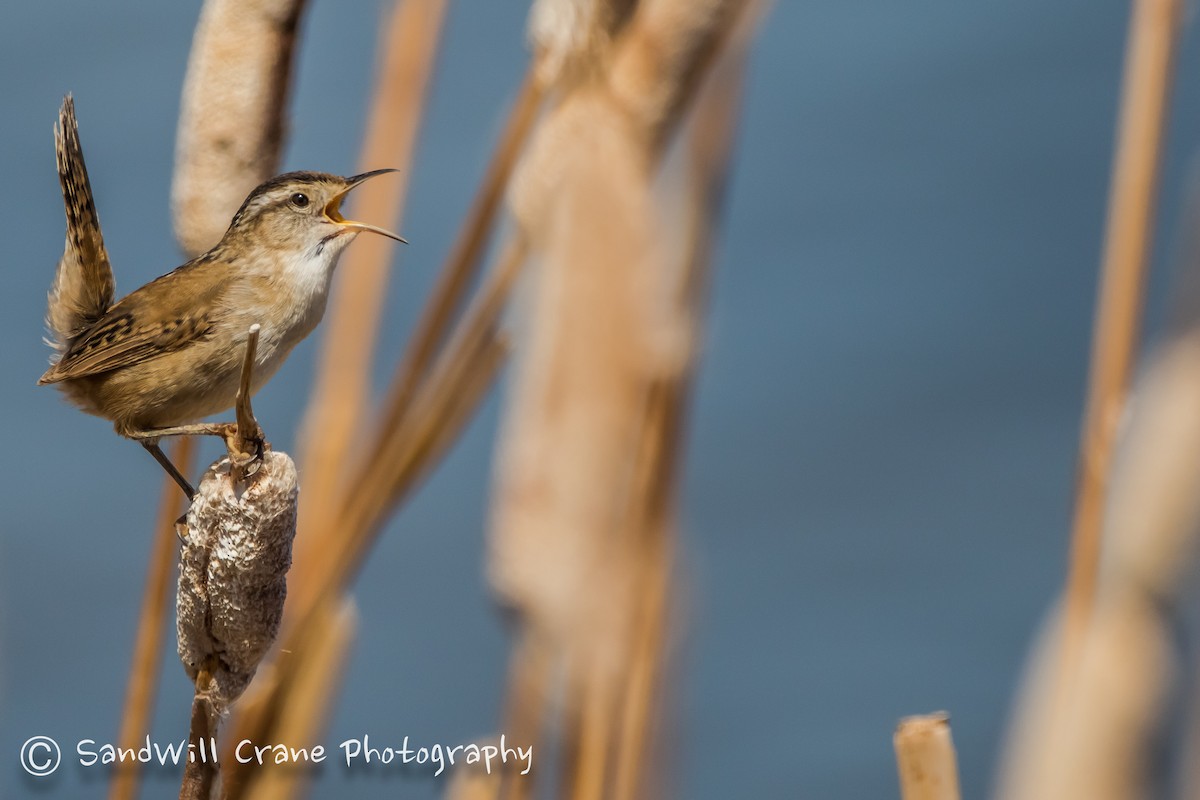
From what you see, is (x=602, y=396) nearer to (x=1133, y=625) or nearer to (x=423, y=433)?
(x=423, y=433)

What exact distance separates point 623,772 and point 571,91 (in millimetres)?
719

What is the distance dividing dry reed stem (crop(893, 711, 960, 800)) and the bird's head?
3.13ft

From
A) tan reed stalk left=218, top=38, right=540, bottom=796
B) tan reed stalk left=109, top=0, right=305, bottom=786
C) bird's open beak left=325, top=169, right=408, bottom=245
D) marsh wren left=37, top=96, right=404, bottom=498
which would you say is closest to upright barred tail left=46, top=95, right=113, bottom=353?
marsh wren left=37, top=96, right=404, bottom=498

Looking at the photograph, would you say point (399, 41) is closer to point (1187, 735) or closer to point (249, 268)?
point (249, 268)

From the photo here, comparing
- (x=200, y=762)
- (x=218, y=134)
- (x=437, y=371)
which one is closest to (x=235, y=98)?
(x=218, y=134)

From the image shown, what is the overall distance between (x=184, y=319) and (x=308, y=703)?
560 millimetres

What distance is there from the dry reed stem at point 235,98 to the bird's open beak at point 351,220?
8.1 inches

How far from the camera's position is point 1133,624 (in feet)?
4.32

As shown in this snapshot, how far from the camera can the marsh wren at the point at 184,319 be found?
156 centimetres

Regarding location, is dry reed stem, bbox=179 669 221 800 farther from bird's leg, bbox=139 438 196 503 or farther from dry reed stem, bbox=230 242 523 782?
bird's leg, bbox=139 438 196 503

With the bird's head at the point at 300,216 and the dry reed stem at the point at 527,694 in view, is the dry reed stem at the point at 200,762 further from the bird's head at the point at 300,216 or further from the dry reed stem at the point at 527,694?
the bird's head at the point at 300,216

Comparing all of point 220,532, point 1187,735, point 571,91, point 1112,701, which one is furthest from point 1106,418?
point 220,532

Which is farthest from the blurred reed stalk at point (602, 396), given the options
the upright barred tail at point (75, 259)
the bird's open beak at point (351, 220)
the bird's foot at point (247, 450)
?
the upright barred tail at point (75, 259)

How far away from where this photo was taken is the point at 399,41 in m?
1.65
